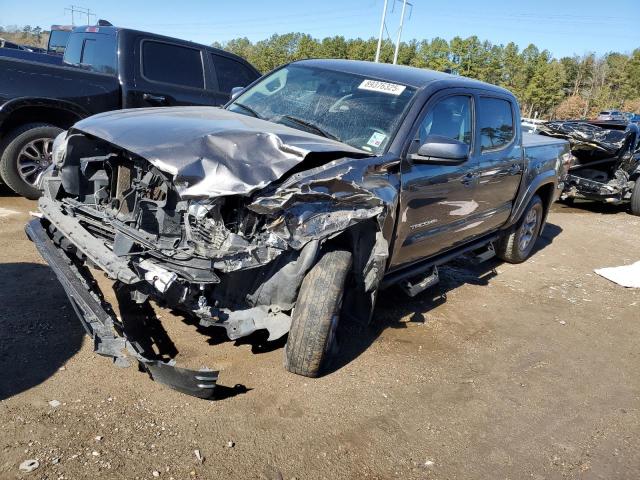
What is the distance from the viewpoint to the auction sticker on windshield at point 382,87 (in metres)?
3.90

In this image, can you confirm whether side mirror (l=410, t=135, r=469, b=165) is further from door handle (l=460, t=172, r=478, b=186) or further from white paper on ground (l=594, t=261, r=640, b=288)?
white paper on ground (l=594, t=261, r=640, b=288)

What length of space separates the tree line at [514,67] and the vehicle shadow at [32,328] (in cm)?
4972

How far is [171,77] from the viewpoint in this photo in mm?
6562

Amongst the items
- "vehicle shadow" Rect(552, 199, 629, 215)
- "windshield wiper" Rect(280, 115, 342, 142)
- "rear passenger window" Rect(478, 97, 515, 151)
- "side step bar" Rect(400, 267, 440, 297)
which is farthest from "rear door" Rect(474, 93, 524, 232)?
"vehicle shadow" Rect(552, 199, 629, 215)

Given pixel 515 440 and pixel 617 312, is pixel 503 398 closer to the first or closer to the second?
pixel 515 440

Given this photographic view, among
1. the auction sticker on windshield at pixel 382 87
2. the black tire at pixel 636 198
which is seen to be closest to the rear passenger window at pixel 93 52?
the auction sticker on windshield at pixel 382 87

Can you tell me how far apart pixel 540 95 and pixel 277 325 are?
57.2 m

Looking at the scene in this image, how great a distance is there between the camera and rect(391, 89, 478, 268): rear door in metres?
3.63

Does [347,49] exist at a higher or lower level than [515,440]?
higher

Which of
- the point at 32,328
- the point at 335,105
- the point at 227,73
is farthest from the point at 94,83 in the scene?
the point at 32,328

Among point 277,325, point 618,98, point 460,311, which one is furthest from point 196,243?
point 618,98

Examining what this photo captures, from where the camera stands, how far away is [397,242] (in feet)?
11.9

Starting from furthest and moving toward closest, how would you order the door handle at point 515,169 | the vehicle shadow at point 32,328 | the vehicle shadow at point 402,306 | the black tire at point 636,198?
the black tire at point 636,198, the door handle at point 515,169, the vehicle shadow at point 402,306, the vehicle shadow at point 32,328

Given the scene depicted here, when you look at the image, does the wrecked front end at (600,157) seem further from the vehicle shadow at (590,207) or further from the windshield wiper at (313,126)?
the windshield wiper at (313,126)
